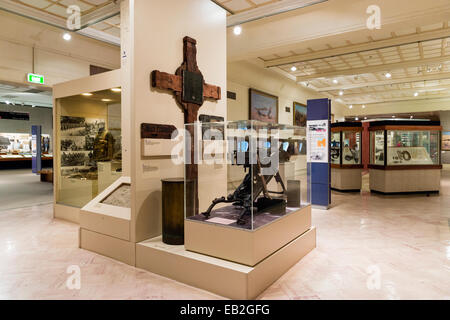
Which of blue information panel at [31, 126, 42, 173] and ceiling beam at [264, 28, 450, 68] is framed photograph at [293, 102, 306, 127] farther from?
blue information panel at [31, 126, 42, 173]

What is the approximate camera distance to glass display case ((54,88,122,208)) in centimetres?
541

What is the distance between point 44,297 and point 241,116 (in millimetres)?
7522

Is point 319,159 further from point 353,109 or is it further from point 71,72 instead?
point 353,109

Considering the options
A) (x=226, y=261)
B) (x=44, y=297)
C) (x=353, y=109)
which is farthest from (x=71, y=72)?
(x=353, y=109)

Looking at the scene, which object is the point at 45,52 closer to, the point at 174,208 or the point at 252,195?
the point at 174,208

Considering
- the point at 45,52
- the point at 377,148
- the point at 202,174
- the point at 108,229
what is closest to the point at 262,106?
the point at 377,148

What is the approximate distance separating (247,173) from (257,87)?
7.68 meters

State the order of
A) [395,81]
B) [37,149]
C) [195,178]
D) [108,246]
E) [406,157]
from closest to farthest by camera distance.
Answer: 1. [195,178]
2. [108,246]
3. [406,157]
4. [395,81]
5. [37,149]

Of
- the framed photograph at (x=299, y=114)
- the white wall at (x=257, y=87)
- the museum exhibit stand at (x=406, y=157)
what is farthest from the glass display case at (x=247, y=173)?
the framed photograph at (x=299, y=114)

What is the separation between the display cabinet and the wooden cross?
0.26 metres

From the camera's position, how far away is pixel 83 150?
18.9 ft

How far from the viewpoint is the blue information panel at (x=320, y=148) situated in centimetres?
628

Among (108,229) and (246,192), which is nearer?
(246,192)

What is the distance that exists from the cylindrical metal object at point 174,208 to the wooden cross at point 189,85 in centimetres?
19
